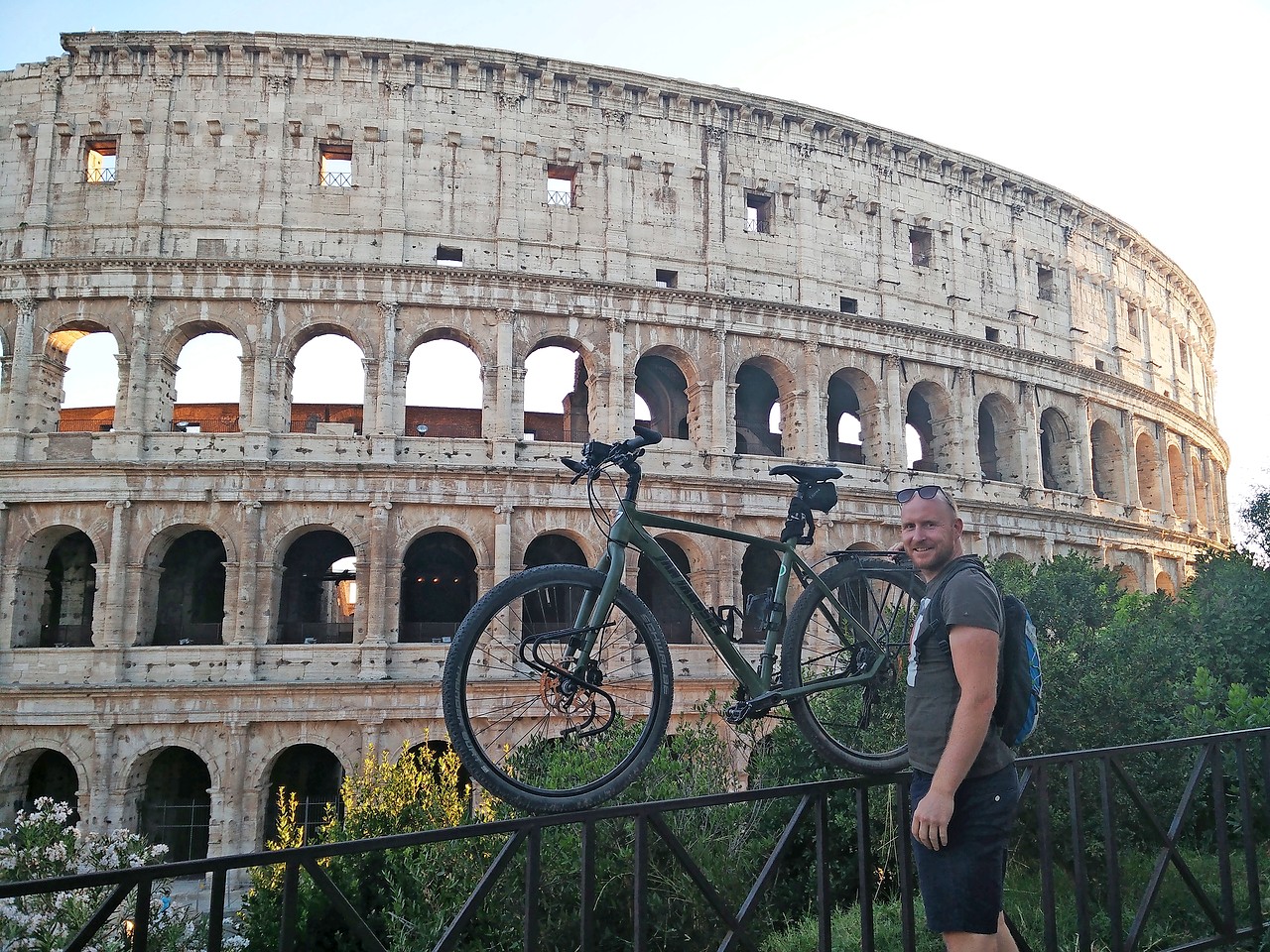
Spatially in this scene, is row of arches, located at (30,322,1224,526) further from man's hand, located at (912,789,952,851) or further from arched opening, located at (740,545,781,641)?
man's hand, located at (912,789,952,851)

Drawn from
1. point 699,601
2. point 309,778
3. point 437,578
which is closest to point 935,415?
point 437,578

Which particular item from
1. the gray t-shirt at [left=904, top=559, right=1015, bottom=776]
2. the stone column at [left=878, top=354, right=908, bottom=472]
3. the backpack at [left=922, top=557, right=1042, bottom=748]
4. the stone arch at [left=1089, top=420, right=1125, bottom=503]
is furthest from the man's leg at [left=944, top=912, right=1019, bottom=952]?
the stone arch at [left=1089, top=420, right=1125, bottom=503]

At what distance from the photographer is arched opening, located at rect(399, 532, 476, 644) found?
19.6 meters

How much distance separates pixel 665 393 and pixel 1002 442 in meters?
9.05

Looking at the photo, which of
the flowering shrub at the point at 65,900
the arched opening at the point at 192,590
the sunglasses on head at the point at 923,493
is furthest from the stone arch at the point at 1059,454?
the sunglasses on head at the point at 923,493

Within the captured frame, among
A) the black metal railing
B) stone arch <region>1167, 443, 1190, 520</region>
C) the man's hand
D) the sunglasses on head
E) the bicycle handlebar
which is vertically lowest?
the black metal railing

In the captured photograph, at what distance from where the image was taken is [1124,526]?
24.8 meters

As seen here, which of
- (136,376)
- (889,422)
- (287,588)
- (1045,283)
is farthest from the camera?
(1045,283)

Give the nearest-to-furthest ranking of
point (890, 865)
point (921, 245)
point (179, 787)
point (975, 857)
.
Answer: point (975, 857) < point (890, 865) < point (179, 787) < point (921, 245)

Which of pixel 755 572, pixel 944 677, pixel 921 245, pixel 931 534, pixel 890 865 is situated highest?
pixel 921 245

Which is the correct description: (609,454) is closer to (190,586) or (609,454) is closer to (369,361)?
(369,361)

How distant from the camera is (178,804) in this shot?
704 inches

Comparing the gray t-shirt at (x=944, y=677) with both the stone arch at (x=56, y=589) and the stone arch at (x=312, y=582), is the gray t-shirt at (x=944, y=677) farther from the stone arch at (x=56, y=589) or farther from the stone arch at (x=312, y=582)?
the stone arch at (x=56, y=589)

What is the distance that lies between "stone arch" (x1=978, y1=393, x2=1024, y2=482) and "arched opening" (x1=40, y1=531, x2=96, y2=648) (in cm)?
2010
